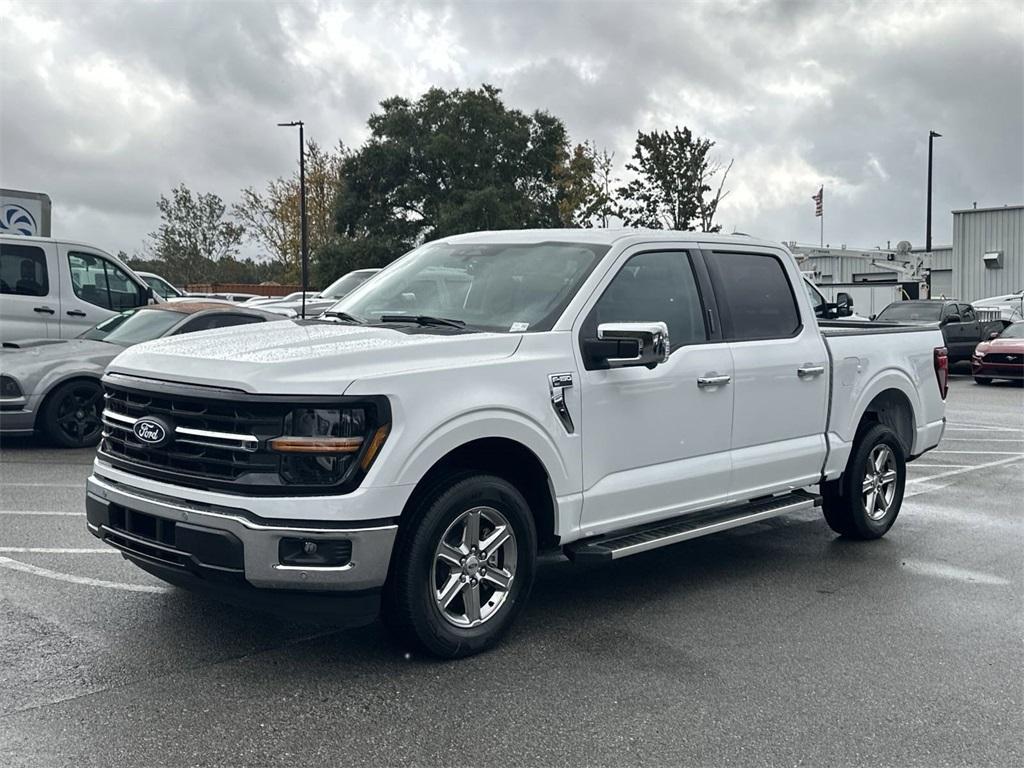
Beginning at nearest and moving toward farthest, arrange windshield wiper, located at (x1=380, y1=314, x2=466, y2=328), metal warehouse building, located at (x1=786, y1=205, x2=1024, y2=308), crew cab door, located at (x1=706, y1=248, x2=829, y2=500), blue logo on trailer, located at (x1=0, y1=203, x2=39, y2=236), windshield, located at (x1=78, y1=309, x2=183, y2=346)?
1. windshield wiper, located at (x1=380, y1=314, x2=466, y2=328)
2. crew cab door, located at (x1=706, y1=248, x2=829, y2=500)
3. windshield, located at (x1=78, y1=309, x2=183, y2=346)
4. blue logo on trailer, located at (x1=0, y1=203, x2=39, y2=236)
5. metal warehouse building, located at (x1=786, y1=205, x2=1024, y2=308)

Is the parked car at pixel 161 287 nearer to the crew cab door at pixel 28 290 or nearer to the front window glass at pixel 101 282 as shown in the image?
the front window glass at pixel 101 282

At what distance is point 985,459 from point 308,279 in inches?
1649

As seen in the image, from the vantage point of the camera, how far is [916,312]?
24344 mm

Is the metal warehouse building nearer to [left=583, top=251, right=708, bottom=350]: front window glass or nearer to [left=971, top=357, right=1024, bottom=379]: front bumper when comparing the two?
[left=971, top=357, right=1024, bottom=379]: front bumper

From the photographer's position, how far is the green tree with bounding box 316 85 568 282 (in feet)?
153

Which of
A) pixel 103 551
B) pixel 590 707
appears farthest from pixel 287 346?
pixel 103 551

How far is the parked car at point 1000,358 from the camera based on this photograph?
20891 mm

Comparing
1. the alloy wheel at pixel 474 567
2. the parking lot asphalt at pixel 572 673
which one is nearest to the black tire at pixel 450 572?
the alloy wheel at pixel 474 567

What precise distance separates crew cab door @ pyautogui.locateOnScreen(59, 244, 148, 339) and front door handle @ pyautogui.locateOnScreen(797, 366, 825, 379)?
972 cm

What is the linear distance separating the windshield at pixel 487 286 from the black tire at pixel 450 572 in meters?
0.93

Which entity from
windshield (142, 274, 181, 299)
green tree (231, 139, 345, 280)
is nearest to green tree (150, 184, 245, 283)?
green tree (231, 139, 345, 280)

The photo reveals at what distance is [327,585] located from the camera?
4332 mm

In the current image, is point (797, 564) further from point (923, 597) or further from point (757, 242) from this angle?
point (757, 242)

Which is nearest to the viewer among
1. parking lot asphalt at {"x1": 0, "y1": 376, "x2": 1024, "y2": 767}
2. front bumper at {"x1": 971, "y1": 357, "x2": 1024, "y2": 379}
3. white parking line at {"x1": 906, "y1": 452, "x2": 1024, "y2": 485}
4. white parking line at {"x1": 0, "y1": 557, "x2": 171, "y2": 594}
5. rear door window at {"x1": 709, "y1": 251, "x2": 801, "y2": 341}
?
parking lot asphalt at {"x1": 0, "y1": 376, "x2": 1024, "y2": 767}
